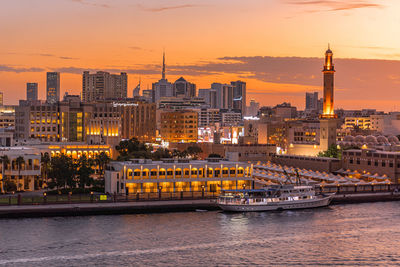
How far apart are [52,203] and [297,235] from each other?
1222 inches

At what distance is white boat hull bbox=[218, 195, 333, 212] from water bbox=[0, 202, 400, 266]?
1.81m

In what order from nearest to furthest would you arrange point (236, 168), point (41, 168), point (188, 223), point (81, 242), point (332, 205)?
point (81, 242) < point (188, 223) < point (332, 205) < point (236, 168) < point (41, 168)

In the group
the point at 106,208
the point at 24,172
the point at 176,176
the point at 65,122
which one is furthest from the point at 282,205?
the point at 65,122

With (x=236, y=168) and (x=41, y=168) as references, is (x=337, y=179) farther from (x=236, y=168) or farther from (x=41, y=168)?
(x=41, y=168)

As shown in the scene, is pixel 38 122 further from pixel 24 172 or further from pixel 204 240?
pixel 204 240

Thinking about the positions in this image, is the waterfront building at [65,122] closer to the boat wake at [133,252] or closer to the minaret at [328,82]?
the minaret at [328,82]

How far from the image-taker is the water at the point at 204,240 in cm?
5591

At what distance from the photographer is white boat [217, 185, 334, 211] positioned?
8125 centimetres

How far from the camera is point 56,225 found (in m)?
69.4

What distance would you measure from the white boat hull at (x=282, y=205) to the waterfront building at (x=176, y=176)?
7.86 metres

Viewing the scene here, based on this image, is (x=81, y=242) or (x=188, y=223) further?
(x=188, y=223)

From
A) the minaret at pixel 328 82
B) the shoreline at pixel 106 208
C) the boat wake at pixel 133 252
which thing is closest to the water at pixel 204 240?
the boat wake at pixel 133 252

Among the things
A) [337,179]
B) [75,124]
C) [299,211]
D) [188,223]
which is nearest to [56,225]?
[188,223]

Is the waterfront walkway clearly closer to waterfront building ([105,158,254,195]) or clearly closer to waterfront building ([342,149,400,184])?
waterfront building ([105,158,254,195])
